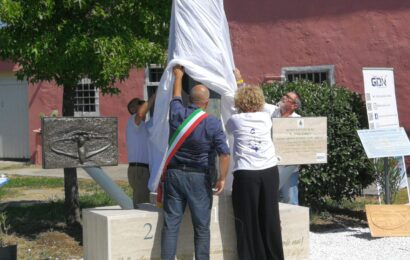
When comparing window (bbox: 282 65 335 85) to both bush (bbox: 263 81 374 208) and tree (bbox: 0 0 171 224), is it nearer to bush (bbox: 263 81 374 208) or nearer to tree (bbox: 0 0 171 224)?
bush (bbox: 263 81 374 208)

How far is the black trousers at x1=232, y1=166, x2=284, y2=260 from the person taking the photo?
5.70 meters

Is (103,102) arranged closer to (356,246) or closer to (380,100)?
(380,100)

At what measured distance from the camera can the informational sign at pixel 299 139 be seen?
638cm

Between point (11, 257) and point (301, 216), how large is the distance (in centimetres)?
274

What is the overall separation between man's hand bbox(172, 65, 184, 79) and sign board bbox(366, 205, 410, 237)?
Answer: 3.22 m

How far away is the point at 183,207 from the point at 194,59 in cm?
145

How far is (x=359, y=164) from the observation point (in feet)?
27.9

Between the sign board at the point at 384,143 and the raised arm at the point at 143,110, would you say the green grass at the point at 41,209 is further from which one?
the sign board at the point at 384,143

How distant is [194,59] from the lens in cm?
611

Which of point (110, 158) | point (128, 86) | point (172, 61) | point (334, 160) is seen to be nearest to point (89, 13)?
point (172, 61)

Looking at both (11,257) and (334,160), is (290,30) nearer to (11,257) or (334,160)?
(334,160)

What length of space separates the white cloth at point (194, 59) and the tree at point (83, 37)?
102 centimetres

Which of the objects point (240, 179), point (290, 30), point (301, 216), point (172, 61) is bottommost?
point (301, 216)

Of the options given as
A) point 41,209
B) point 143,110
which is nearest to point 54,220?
point 41,209
